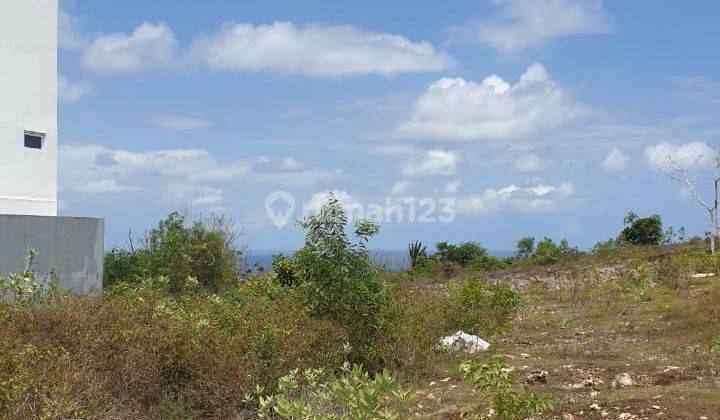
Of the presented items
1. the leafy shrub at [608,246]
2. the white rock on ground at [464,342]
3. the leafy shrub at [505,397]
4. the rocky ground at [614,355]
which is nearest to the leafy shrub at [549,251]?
the leafy shrub at [608,246]

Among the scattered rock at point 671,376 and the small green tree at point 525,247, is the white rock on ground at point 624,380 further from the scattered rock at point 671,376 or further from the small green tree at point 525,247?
the small green tree at point 525,247

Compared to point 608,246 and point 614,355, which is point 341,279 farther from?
point 608,246

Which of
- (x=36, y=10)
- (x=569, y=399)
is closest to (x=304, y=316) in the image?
(x=569, y=399)

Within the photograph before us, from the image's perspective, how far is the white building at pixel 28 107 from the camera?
46.3ft

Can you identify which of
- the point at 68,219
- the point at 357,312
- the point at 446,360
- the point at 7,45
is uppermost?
the point at 7,45

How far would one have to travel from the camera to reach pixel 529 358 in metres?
10.3

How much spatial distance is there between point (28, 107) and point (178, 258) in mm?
5426

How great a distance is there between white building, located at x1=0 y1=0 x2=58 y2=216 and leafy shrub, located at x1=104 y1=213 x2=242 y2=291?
137 inches

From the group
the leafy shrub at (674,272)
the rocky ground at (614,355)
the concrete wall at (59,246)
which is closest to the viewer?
the rocky ground at (614,355)

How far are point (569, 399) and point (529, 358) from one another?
3.03 meters

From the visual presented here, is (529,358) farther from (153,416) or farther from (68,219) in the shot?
(68,219)

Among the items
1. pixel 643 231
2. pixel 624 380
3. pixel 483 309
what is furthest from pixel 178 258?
pixel 643 231

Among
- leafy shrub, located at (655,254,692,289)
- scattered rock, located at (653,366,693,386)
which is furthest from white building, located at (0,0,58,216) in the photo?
leafy shrub, located at (655,254,692,289)

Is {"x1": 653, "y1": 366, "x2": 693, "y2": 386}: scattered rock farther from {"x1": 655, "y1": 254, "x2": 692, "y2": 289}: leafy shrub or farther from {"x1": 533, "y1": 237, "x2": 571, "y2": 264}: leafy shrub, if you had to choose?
{"x1": 533, "y1": 237, "x2": 571, "y2": 264}: leafy shrub
